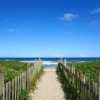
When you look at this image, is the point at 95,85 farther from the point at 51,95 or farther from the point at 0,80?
the point at 51,95

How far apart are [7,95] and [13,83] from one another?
107cm

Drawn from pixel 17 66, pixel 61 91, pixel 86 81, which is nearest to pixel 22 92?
pixel 86 81

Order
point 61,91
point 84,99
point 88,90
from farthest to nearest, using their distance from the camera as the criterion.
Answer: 1. point 61,91
2. point 84,99
3. point 88,90

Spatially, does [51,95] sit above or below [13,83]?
below

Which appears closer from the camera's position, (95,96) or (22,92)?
(95,96)

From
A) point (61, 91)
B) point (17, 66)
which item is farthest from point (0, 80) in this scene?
point (17, 66)

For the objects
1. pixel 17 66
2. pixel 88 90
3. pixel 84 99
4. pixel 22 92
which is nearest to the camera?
pixel 88 90

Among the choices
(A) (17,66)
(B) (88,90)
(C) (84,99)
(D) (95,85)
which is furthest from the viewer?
(A) (17,66)

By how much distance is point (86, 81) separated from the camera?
973cm

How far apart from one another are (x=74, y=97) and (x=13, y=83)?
385 centimetres

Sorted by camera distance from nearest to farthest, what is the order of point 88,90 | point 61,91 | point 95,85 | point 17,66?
point 95,85
point 88,90
point 61,91
point 17,66

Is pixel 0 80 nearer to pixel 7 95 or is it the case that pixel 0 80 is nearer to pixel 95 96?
pixel 7 95

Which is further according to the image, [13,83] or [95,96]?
[13,83]

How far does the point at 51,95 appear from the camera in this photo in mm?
14617
